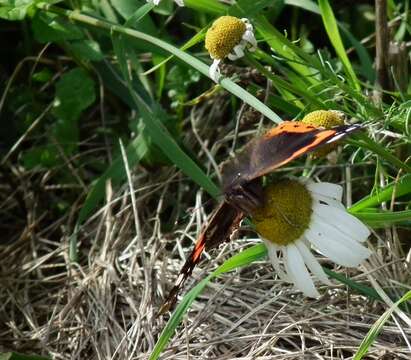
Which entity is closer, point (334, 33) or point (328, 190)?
point (328, 190)

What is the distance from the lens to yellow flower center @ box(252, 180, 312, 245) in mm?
1195

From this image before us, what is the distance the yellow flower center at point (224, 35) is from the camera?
1.33 metres

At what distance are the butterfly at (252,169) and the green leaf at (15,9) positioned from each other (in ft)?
2.00

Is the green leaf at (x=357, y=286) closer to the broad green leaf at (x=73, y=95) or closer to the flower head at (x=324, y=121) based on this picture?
the flower head at (x=324, y=121)

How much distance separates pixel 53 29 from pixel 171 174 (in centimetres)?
40

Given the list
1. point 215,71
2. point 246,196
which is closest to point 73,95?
point 215,71

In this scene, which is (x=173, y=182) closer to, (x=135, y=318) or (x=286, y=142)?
(x=135, y=318)

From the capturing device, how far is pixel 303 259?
122 centimetres

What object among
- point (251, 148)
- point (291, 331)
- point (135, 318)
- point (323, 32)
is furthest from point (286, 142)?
point (323, 32)

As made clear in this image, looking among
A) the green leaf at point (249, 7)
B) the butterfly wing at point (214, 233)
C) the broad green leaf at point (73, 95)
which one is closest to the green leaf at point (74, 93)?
the broad green leaf at point (73, 95)

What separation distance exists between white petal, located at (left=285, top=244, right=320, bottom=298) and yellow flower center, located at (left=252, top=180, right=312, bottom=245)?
0.6 inches

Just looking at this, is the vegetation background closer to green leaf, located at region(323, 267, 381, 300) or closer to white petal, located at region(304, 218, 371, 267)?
green leaf, located at region(323, 267, 381, 300)

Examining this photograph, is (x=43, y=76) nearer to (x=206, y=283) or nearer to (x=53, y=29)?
(x=53, y=29)

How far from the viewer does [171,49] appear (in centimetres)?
150
